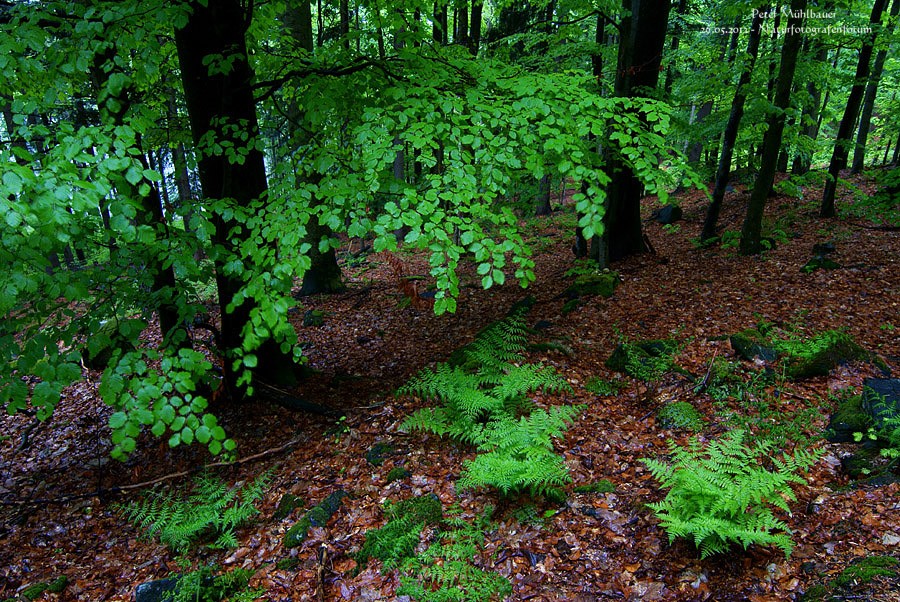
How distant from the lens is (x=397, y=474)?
14.9 feet

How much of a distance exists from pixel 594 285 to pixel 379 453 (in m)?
5.77

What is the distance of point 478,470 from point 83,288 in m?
3.24

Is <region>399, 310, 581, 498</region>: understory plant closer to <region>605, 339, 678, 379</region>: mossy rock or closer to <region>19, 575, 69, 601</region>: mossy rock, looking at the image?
<region>605, 339, 678, 379</region>: mossy rock

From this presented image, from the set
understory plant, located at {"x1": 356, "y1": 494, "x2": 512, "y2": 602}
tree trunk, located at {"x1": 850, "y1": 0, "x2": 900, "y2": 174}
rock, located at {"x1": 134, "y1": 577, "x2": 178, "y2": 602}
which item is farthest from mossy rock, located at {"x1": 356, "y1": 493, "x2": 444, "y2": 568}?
tree trunk, located at {"x1": 850, "y1": 0, "x2": 900, "y2": 174}

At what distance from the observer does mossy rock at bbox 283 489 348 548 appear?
13.0ft

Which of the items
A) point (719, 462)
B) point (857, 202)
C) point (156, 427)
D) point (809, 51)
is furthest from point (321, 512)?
point (857, 202)

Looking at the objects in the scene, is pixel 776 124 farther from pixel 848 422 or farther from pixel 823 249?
pixel 848 422

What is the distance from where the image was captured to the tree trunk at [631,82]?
8.48 metres

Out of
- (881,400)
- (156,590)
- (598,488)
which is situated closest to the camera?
(156,590)

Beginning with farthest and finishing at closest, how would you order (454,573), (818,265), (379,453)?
1. (818,265)
2. (379,453)
3. (454,573)

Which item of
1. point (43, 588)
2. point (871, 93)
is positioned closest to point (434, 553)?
point (43, 588)

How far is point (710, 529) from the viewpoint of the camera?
9.45 ft

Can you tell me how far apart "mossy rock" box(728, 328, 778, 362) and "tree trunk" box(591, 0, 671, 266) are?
2.69m

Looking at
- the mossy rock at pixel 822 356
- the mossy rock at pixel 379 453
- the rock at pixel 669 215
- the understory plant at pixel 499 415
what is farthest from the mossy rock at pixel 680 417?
the rock at pixel 669 215
